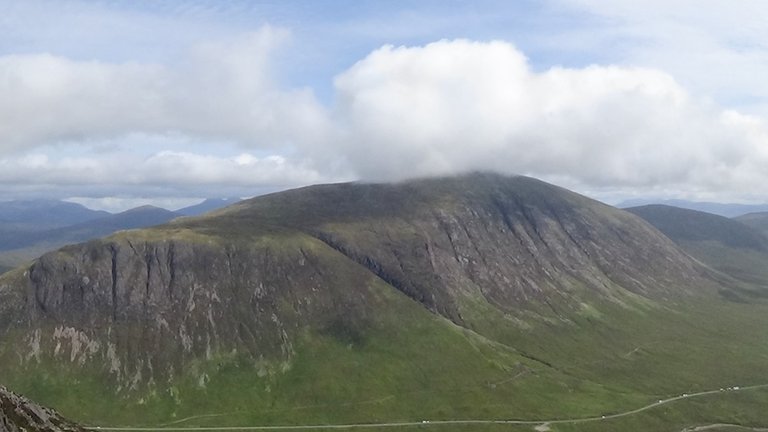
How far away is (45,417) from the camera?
149 m

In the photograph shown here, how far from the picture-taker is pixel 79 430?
157500mm

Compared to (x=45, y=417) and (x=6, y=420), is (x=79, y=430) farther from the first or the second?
(x=6, y=420)

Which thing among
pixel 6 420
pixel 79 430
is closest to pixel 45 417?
pixel 79 430

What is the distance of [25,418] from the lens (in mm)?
138750

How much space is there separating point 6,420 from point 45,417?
25675 millimetres

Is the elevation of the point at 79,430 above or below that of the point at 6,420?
below

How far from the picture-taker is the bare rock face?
126938 mm

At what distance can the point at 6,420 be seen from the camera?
12506 cm

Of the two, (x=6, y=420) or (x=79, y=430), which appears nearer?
(x=6, y=420)

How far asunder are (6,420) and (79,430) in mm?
34839

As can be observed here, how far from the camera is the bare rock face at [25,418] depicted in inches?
4998

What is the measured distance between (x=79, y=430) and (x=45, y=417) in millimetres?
10789
